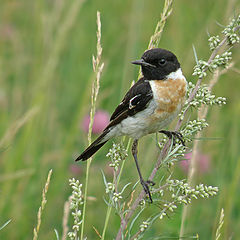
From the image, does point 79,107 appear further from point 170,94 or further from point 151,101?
point 170,94

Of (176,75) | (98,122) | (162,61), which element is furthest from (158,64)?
(98,122)

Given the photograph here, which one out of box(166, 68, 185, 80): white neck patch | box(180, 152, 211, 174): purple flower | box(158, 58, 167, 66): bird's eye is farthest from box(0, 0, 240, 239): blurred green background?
box(158, 58, 167, 66): bird's eye

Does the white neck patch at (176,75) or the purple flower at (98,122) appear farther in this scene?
the purple flower at (98,122)

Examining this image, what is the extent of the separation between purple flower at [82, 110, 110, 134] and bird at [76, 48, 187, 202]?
129cm

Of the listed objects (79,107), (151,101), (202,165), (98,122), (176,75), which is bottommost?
(202,165)

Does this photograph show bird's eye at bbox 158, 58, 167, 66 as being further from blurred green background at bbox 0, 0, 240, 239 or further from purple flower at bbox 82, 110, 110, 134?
purple flower at bbox 82, 110, 110, 134

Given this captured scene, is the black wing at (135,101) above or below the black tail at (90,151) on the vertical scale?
above

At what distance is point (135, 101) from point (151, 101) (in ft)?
0.37

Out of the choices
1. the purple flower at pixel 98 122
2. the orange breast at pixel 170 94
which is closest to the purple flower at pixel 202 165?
the purple flower at pixel 98 122

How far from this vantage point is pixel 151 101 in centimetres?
350

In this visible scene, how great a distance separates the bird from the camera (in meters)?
3.42

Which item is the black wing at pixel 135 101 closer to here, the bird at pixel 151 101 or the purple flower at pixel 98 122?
the bird at pixel 151 101

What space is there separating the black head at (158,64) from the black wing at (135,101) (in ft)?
0.29

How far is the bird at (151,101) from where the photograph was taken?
342cm
